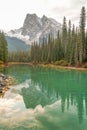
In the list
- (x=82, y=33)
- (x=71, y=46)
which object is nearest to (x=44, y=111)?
(x=82, y=33)

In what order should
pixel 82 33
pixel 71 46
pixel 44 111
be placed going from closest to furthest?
pixel 44 111, pixel 82 33, pixel 71 46

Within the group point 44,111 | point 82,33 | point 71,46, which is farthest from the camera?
point 71,46

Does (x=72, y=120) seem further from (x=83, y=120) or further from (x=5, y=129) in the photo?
(x=5, y=129)

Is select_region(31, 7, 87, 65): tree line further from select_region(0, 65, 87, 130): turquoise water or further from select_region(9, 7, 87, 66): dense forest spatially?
select_region(0, 65, 87, 130): turquoise water

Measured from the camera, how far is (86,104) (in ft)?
71.1

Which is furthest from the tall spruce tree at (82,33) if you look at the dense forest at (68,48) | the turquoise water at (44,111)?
the turquoise water at (44,111)

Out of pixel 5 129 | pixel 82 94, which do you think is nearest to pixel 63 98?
pixel 82 94

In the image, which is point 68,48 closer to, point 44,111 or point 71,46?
point 71,46

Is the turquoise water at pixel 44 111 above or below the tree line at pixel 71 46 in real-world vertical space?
below

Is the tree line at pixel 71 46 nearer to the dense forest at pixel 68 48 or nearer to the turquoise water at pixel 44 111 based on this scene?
the dense forest at pixel 68 48

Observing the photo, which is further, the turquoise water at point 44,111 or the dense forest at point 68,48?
the dense forest at point 68,48

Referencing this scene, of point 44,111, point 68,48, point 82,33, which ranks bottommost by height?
point 44,111

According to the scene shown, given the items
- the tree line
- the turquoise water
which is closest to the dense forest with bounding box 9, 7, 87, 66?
the tree line

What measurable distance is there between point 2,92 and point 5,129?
13071 mm
